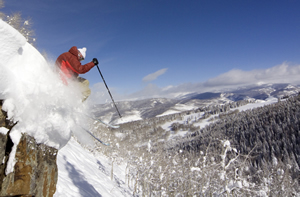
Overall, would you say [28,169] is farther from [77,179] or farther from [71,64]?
[77,179]

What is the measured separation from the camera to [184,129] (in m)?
193

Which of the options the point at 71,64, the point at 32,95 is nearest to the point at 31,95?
the point at 32,95

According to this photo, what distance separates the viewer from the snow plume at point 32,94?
368cm

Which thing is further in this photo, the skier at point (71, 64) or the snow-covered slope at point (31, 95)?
the skier at point (71, 64)

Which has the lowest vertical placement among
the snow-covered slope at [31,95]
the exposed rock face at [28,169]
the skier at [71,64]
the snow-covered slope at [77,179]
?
the snow-covered slope at [77,179]

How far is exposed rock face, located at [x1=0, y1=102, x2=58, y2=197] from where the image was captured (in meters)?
3.65

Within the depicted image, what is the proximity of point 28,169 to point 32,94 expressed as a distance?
1750 millimetres

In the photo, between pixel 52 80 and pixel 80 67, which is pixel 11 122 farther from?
pixel 80 67

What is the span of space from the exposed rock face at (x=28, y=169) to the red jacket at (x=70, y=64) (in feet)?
7.75

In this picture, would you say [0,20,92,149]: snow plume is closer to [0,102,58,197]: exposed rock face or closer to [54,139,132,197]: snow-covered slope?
[0,102,58,197]: exposed rock face

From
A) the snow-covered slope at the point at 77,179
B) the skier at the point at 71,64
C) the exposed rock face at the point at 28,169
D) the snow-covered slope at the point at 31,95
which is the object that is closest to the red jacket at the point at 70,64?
the skier at the point at 71,64

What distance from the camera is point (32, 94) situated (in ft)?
13.4

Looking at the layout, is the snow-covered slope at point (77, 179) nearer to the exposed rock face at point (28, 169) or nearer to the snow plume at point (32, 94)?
the exposed rock face at point (28, 169)

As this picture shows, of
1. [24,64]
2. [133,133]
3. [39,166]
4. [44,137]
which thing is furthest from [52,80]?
[133,133]
